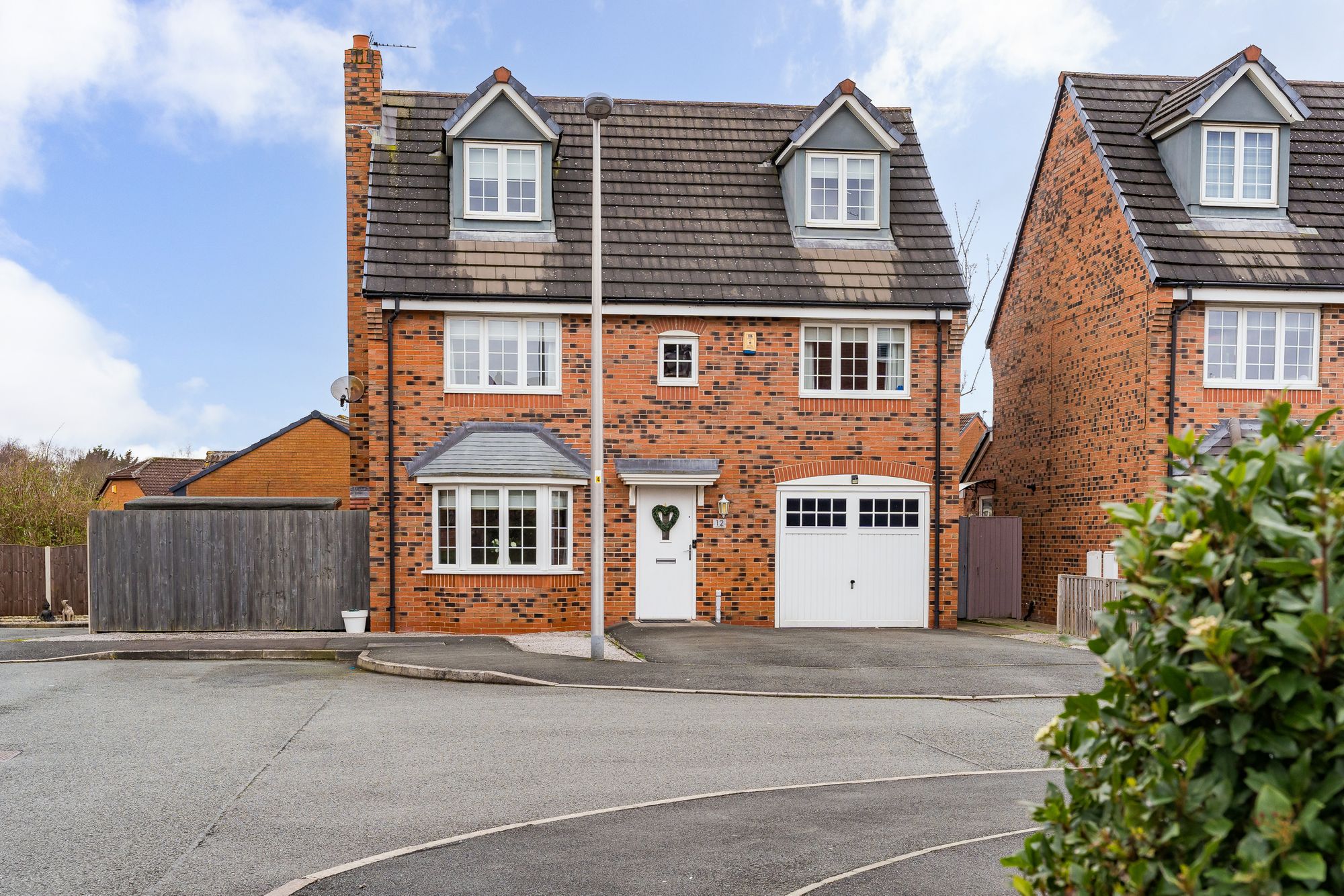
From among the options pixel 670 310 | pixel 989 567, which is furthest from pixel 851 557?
pixel 670 310

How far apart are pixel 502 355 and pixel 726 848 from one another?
14.1m

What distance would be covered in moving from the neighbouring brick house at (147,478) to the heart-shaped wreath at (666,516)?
40.5m

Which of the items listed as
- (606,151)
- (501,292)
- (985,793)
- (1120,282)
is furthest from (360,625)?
(1120,282)

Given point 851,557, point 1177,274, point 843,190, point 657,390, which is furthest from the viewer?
point 843,190

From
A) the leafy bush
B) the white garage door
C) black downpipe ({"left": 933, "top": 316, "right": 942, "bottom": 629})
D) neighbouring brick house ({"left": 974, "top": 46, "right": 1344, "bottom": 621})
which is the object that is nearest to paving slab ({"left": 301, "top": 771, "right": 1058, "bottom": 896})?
the leafy bush

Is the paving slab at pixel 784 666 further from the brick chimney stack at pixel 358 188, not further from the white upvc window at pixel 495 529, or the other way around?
the brick chimney stack at pixel 358 188

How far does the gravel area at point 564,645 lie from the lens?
1498 cm

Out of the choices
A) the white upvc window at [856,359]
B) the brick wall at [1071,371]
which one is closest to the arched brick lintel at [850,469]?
the white upvc window at [856,359]

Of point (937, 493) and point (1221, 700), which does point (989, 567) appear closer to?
point (937, 493)

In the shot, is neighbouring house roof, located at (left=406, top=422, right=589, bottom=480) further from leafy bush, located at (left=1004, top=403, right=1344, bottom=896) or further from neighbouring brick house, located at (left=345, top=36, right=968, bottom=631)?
leafy bush, located at (left=1004, top=403, right=1344, bottom=896)

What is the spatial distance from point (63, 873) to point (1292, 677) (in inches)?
234

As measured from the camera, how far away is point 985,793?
7.45 metres

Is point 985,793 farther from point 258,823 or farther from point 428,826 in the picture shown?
point 258,823

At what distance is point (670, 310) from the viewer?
1922 cm
